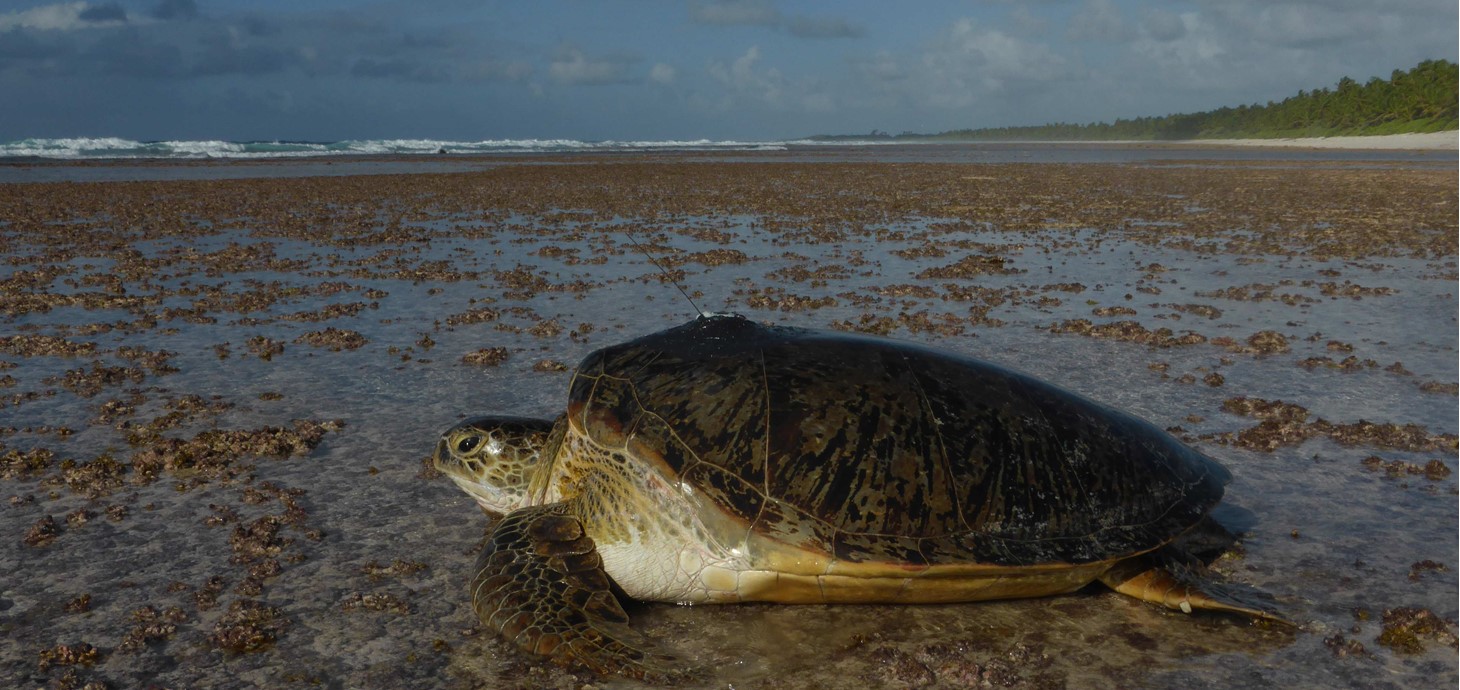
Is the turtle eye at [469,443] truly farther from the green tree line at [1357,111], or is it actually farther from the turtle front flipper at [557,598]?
the green tree line at [1357,111]

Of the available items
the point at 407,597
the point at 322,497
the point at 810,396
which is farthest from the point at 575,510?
the point at 322,497

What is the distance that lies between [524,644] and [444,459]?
4.41ft

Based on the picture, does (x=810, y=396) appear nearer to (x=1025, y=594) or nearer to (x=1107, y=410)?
(x=1025, y=594)

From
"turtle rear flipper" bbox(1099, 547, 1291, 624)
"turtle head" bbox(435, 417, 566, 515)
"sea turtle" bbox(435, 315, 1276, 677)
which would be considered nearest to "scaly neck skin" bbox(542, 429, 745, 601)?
"sea turtle" bbox(435, 315, 1276, 677)

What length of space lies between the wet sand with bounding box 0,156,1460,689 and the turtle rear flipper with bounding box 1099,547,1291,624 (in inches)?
2.9

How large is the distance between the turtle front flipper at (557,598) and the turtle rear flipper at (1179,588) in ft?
6.21

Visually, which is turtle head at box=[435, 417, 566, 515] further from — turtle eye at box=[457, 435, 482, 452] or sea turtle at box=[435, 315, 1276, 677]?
sea turtle at box=[435, 315, 1276, 677]

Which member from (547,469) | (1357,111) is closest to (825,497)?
(547,469)

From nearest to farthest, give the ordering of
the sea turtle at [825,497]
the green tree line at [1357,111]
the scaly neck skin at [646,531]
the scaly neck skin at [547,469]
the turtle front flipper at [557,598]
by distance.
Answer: the turtle front flipper at [557,598] < the sea turtle at [825,497] < the scaly neck skin at [646,531] < the scaly neck skin at [547,469] < the green tree line at [1357,111]

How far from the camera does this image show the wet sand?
11.4 feet

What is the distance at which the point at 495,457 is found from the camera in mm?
4508

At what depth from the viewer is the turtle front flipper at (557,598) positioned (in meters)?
3.41

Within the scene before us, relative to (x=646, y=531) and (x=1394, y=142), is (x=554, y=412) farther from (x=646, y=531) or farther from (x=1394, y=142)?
(x=1394, y=142)

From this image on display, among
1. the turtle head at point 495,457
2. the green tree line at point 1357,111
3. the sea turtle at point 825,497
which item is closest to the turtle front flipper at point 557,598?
the sea turtle at point 825,497
